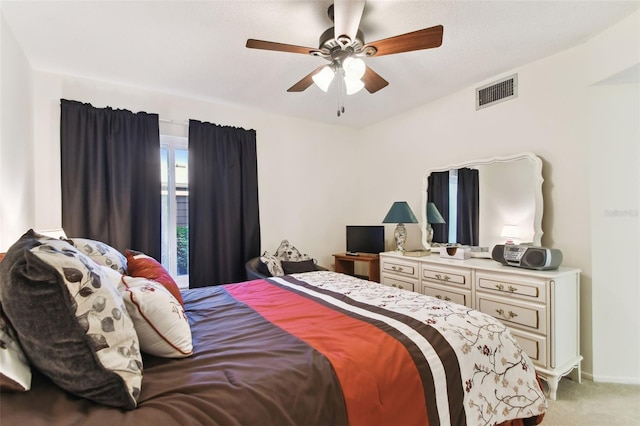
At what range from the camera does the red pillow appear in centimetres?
158

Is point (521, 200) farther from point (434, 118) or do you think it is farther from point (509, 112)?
point (434, 118)

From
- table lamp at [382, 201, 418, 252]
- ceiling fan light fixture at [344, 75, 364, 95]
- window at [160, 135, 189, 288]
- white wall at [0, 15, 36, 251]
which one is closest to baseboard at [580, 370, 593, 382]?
table lamp at [382, 201, 418, 252]

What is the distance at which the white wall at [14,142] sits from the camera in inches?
71.7

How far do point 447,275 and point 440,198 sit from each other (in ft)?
3.26

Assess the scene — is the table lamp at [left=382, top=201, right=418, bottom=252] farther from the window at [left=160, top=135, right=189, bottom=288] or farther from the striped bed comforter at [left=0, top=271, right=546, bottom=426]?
the window at [left=160, top=135, right=189, bottom=288]

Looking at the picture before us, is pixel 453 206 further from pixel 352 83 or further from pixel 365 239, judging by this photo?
pixel 352 83

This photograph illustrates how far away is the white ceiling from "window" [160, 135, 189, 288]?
59cm

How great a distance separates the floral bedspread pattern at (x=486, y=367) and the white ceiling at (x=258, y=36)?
180cm

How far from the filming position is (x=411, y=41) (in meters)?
1.74

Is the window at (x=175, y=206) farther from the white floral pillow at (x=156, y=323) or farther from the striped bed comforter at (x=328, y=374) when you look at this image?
the white floral pillow at (x=156, y=323)

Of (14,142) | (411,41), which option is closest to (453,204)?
(411,41)

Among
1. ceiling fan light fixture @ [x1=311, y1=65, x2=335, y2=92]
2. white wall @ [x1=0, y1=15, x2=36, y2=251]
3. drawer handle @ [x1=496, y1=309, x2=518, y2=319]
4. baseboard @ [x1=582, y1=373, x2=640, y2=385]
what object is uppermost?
ceiling fan light fixture @ [x1=311, y1=65, x2=335, y2=92]


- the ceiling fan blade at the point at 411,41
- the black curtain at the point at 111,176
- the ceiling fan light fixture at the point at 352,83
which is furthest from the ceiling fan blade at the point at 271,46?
the black curtain at the point at 111,176

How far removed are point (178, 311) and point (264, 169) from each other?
2.67 meters
